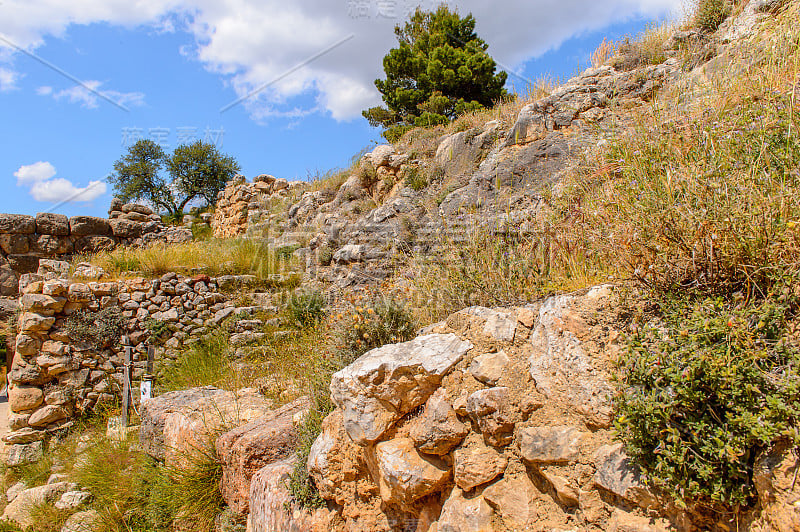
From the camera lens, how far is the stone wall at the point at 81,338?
7.20m

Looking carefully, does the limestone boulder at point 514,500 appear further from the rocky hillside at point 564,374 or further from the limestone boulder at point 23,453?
the limestone boulder at point 23,453

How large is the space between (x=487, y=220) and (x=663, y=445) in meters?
3.53

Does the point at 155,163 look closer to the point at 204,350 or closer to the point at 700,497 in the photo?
the point at 204,350

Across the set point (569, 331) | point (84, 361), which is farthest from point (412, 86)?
point (569, 331)

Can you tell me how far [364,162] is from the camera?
11.1 metres

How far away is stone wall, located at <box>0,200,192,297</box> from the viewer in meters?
10.2

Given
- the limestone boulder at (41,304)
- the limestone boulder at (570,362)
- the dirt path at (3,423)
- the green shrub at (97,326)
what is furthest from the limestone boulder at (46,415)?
the limestone boulder at (570,362)

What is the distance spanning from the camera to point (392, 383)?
2500 mm

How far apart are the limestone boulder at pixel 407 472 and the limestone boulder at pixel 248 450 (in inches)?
61.4

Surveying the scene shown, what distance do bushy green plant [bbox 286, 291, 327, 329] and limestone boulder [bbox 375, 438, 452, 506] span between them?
4.92 m

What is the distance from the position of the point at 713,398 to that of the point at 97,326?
8869mm

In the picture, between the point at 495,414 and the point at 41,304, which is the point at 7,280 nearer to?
the point at 41,304

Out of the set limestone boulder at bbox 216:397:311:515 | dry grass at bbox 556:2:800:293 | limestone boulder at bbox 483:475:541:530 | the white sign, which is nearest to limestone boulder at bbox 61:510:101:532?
the white sign

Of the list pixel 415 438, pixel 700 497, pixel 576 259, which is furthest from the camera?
pixel 576 259
